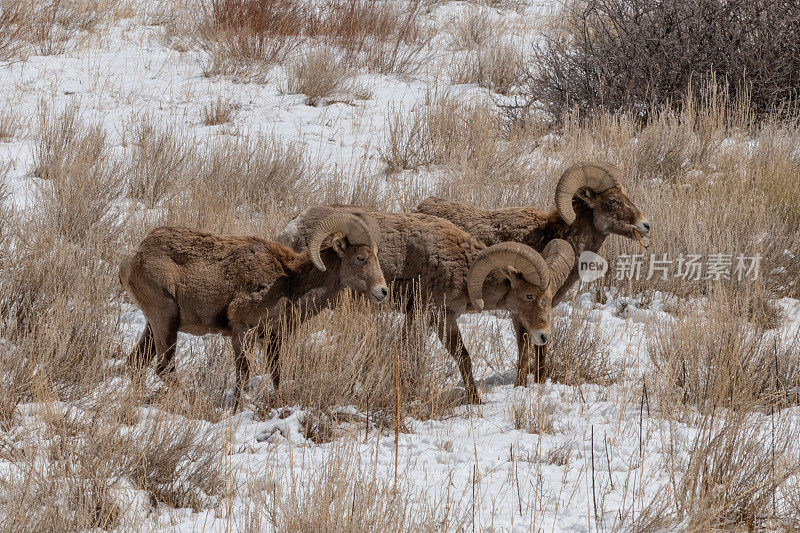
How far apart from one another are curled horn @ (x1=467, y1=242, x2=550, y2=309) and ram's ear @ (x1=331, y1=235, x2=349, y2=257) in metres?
0.97

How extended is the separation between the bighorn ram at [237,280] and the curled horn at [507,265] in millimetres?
742

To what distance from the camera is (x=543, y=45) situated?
16875 millimetres

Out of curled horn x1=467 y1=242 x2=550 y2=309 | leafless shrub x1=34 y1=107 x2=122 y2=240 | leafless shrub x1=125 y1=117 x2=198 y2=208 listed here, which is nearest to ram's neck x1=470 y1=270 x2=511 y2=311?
curled horn x1=467 y1=242 x2=550 y2=309

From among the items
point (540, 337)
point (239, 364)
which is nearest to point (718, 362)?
point (540, 337)

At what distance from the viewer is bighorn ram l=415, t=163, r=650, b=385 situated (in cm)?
734

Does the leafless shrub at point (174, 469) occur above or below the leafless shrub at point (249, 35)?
below

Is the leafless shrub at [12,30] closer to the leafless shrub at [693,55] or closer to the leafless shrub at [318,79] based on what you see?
the leafless shrub at [318,79]

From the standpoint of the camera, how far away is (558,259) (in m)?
6.69

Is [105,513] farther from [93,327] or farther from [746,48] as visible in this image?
[746,48]

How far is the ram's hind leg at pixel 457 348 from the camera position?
6.32 meters

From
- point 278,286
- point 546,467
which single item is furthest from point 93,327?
point 546,467

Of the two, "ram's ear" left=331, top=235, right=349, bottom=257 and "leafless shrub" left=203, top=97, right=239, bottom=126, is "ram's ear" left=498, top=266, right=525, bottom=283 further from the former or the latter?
"leafless shrub" left=203, top=97, right=239, bottom=126

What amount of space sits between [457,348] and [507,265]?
29.4 inches

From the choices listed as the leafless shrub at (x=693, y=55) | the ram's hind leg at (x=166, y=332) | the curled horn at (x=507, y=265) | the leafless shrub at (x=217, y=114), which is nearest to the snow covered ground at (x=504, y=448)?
the curled horn at (x=507, y=265)
